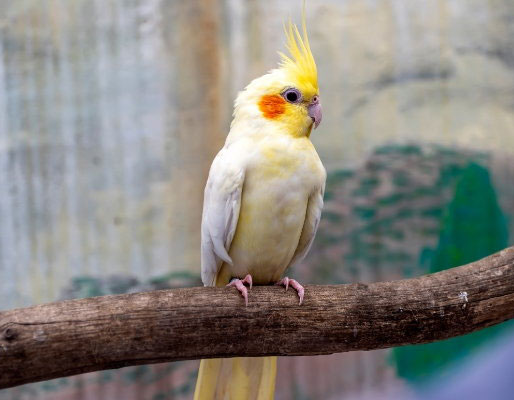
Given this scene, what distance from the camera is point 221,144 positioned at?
396 cm

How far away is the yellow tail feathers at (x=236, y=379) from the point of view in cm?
227

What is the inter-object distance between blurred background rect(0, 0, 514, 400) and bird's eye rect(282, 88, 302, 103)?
65.0 inches

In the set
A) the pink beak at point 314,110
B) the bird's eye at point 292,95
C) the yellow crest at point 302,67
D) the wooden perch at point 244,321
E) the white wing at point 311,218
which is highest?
the yellow crest at point 302,67

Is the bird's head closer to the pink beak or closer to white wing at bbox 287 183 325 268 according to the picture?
the pink beak

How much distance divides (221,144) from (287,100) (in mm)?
1667

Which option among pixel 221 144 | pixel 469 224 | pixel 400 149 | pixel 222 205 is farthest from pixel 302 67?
pixel 469 224

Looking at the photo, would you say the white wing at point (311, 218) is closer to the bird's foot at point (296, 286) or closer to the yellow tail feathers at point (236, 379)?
the bird's foot at point (296, 286)

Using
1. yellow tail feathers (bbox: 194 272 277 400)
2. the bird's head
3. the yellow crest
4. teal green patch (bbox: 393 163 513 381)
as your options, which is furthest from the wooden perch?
teal green patch (bbox: 393 163 513 381)

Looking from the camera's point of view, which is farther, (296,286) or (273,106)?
(273,106)

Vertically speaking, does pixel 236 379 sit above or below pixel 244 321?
below

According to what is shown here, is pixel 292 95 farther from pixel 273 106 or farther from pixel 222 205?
pixel 222 205

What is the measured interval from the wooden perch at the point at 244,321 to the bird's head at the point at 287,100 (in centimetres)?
65

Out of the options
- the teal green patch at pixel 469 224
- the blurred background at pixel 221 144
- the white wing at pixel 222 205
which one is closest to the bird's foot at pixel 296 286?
the white wing at pixel 222 205

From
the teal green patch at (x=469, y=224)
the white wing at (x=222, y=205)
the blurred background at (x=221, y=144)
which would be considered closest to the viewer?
the white wing at (x=222, y=205)
